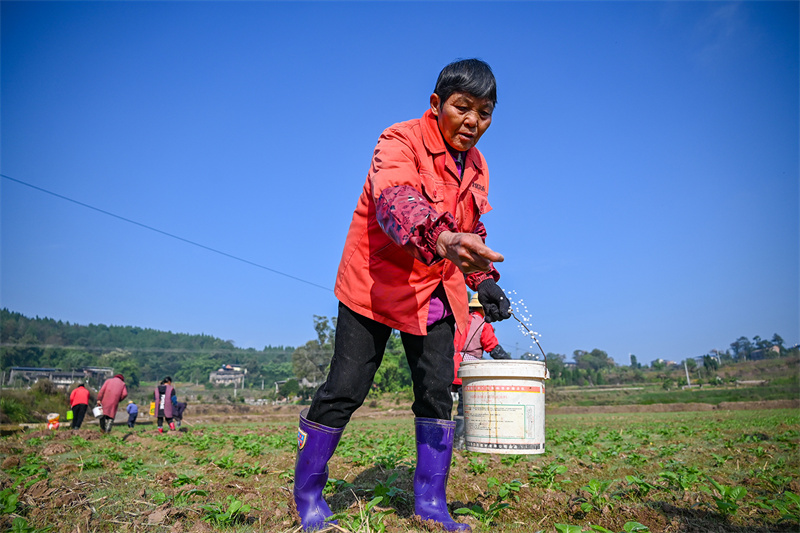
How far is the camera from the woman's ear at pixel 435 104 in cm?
254

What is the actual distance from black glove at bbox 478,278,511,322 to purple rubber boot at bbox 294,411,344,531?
3.10 feet

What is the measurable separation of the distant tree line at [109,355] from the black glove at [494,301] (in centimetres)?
3725

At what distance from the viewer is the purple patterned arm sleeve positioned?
1.71 m

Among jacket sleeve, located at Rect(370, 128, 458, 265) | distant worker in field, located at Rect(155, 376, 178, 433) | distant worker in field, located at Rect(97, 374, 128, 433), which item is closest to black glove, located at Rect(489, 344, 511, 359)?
jacket sleeve, located at Rect(370, 128, 458, 265)

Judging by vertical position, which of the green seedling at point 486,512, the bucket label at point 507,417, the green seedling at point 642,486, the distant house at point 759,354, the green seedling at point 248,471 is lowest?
the green seedling at point 248,471

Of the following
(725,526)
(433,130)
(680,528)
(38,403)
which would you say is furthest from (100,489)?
(38,403)

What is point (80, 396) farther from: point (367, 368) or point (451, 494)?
point (367, 368)

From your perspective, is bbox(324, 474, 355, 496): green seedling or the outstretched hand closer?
the outstretched hand

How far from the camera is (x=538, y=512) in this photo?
108 inches

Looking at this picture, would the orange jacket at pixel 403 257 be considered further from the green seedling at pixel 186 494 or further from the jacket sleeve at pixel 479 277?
the green seedling at pixel 186 494

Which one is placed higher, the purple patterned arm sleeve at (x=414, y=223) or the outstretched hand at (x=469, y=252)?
the purple patterned arm sleeve at (x=414, y=223)

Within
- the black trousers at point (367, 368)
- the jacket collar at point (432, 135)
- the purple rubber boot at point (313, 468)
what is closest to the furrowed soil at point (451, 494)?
the purple rubber boot at point (313, 468)

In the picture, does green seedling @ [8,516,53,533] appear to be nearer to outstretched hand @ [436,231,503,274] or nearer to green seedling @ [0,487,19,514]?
green seedling @ [0,487,19,514]

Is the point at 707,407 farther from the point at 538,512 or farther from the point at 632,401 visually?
the point at 538,512
